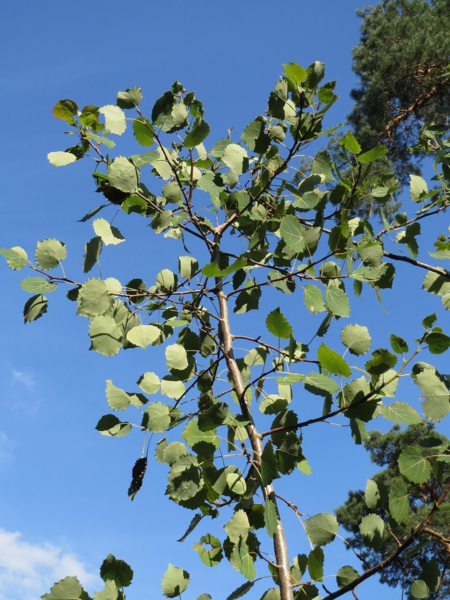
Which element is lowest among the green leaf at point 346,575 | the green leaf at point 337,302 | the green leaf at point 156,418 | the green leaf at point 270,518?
the green leaf at point 346,575

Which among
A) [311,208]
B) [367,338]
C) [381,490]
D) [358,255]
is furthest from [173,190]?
[381,490]

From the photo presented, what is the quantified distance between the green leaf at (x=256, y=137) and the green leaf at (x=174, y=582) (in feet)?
2.68

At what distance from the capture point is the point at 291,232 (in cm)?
102

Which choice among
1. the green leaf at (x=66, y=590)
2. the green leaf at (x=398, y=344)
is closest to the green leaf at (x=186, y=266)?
the green leaf at (x=398, y=344)

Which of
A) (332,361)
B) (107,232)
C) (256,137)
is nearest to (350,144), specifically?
(256,137)

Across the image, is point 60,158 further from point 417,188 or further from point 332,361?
point 417,188

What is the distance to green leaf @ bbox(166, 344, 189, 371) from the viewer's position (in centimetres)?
107

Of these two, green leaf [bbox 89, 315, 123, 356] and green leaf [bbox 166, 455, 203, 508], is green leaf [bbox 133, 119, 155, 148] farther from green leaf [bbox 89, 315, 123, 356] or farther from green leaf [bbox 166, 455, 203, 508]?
green leaf [bbox 166, 455, 203, 508]

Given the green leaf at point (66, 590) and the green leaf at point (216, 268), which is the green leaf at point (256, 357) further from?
the green leaf at point (66, 590)

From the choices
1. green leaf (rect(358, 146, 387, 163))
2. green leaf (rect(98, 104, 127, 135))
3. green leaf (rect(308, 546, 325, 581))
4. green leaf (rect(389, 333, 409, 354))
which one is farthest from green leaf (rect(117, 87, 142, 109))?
green leaf (rect(308, 546, 325, 581))

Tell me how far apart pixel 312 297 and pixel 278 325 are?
174 millimetres

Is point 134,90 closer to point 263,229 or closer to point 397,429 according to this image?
point 263,229

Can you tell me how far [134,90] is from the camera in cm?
109

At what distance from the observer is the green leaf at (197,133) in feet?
3.50
